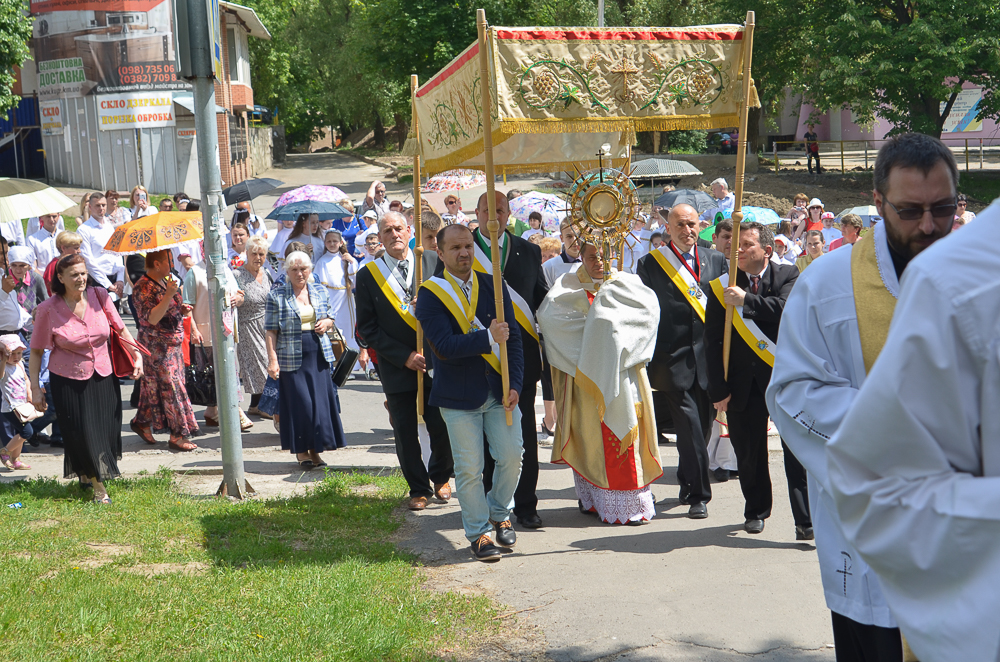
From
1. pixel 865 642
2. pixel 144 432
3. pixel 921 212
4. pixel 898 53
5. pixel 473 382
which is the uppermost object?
pixel 898 53

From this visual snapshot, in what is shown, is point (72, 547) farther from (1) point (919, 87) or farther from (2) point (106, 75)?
(2) point (106, 75)

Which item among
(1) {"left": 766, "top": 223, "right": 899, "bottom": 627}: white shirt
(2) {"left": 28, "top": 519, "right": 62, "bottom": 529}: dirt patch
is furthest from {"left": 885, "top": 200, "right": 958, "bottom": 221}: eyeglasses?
(2) {"left": 28, "top": 519, "right": 62, "bottom": 529}: dirt patch

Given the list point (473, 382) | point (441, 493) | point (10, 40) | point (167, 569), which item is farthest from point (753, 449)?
point (10, 40)

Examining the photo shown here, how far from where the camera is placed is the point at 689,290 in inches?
263

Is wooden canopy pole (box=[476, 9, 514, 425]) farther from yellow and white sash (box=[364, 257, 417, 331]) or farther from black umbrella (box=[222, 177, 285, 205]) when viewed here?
black umbrella (box=[222, 177, 285, 205])

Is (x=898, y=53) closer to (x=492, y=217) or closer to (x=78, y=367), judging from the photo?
(x=492, y=217)

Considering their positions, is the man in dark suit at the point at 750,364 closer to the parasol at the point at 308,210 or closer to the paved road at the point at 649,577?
the paved road at the point at 649,577

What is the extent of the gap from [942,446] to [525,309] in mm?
5026

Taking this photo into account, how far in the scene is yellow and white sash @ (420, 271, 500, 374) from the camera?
5836 millimetres

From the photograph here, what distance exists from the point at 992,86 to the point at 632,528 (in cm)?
2736

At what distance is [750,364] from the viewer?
6.04 m

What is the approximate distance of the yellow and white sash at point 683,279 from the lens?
262 inches

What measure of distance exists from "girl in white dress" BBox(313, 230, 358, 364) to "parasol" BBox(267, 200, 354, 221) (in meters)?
1.15

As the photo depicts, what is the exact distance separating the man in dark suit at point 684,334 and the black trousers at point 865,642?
3554 mm
